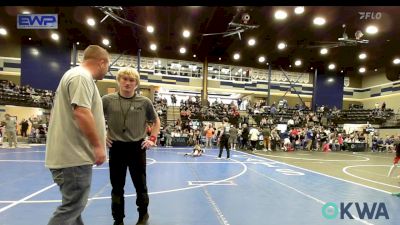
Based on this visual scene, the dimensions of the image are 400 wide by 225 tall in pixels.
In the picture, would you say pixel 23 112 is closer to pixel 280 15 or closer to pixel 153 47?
pixel 153 47

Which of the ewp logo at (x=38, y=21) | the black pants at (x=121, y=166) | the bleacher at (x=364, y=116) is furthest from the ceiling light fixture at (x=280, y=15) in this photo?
the bleacher at (x=364, y=116)

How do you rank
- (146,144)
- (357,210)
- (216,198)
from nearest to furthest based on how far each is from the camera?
(146,144) < (357,210) < (216,198)

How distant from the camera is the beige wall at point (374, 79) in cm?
3684

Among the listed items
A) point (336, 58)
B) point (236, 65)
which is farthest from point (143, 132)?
point (236, 65)

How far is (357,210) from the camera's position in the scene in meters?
5.04

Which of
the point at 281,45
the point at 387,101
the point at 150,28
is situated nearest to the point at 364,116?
the point at 387,101

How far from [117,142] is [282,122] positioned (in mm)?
25677

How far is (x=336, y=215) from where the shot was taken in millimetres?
4734

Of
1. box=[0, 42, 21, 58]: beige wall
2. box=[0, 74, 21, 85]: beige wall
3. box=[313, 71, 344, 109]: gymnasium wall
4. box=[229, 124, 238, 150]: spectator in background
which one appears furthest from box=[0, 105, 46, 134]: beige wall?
box=[313, 71, 344, 109]: gymnasium wall

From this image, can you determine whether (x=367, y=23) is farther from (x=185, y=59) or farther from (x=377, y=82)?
(x=377, y=82)

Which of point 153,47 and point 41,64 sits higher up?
point 153,47

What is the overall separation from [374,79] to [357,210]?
3861 cm

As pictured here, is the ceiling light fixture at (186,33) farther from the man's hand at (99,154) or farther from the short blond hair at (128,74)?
the man's hand at (99,154)

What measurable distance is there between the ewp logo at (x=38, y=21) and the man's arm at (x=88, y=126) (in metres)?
7.60
